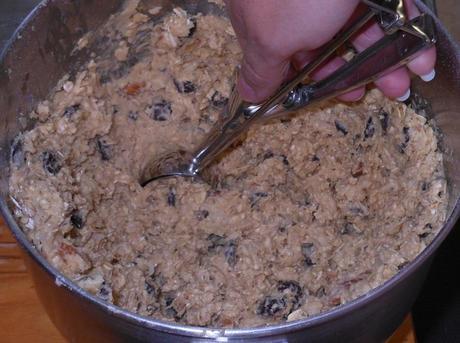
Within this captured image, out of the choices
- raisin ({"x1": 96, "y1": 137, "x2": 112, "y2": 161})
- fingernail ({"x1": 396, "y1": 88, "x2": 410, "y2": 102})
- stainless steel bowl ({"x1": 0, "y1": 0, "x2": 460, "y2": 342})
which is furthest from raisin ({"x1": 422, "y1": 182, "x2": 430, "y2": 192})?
raisin ({"x1": 96, "y1": 137, "x2": 112, "y2": 161})

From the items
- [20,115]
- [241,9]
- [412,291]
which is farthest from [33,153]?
[412,291]

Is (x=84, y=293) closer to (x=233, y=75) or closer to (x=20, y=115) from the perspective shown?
(x=20, y=115)

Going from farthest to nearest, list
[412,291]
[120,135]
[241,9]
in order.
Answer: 1. [120,135]
2. [412,291]
3. [241,9]

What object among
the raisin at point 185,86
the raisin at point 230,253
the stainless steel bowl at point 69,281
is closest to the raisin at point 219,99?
the raisin at point 185,86

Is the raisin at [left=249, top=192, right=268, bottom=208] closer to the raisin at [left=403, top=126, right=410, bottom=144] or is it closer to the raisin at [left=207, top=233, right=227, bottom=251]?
the raisin at [left=207, top=233, right=227, bottom=251]

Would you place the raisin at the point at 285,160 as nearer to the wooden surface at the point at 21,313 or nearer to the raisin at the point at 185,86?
the raisin at the point at 185,86

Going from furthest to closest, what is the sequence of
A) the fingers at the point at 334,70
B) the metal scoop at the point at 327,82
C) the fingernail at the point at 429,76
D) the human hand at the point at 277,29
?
the fingers at the point at 334,70
the fingernail at the point at 429,76
the metal scoop at the point at 327,82
the human hand at the point at 277,29
